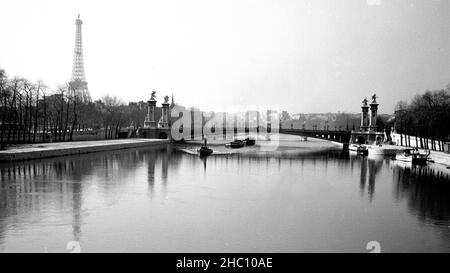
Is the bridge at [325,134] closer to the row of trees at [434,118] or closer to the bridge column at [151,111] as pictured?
the row of trees at [434,118]

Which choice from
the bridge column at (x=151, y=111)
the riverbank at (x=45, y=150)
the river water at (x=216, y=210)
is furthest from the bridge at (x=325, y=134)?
the river water at (x=216, y=210)

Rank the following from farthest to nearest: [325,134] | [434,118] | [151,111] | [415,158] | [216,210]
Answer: [325,134] < [151,111] < [434,118] < [415,158] < [216,210]

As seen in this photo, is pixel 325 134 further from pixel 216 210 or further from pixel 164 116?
pixel 216 210

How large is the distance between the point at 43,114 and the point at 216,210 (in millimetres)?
44582

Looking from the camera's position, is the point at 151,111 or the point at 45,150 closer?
the point at 45,150

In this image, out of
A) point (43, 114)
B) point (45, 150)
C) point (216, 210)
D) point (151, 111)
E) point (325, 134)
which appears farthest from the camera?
point (325, 134)

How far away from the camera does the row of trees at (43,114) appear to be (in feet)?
153

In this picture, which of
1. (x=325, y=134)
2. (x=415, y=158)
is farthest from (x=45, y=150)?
(x=325, y=134)

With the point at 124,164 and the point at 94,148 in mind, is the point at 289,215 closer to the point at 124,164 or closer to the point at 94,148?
the point at 124,164

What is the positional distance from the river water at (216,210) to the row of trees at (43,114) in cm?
1630

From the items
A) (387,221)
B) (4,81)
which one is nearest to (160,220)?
(387,221)

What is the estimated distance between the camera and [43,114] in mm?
56531
